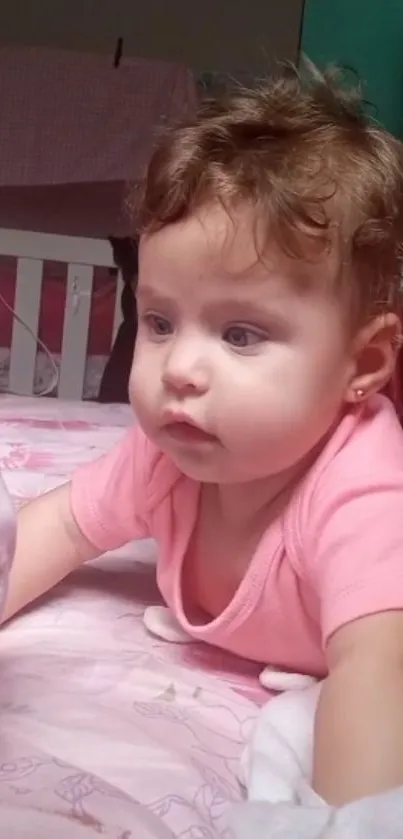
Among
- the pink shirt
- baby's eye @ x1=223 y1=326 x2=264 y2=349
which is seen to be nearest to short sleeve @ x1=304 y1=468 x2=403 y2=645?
the pink shirt

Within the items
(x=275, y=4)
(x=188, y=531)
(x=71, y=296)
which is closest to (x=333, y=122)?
(x=188, y=531)

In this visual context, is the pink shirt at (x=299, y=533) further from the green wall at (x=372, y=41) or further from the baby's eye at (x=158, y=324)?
the green wall at (x=372, y=41)

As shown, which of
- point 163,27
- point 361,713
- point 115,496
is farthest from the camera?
point 163,27

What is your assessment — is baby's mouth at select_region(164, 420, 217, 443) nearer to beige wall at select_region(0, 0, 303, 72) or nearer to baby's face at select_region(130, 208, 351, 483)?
baby's face at select_region(130, 208, 351, 483)

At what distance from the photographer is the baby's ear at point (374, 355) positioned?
0.67 meters

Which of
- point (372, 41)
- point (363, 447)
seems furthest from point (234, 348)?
point (372, 41)

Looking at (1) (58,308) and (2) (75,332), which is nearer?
(2) (75,332)

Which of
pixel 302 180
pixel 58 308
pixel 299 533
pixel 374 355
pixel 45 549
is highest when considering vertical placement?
pixel 302 180

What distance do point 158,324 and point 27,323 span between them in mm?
1287

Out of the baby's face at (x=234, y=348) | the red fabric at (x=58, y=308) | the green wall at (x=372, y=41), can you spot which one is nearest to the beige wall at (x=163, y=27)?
the green wall at (x=372, y=41)

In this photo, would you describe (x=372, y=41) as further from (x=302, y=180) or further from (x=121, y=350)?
(x=302, y=180)

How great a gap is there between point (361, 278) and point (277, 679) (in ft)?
0.92

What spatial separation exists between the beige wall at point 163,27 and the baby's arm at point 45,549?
1.39 m

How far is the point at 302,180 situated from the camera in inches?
24.5
